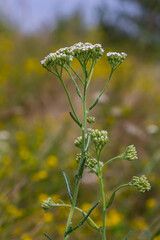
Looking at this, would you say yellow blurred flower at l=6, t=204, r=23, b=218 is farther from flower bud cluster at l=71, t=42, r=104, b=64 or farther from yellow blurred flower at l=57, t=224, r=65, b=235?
flower bud cluster at l=71, t=42, r=104, b=64

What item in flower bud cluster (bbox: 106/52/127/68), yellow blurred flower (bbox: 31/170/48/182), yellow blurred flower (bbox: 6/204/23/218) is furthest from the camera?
yellow blurred flower (bbox: 31/170/48/182)

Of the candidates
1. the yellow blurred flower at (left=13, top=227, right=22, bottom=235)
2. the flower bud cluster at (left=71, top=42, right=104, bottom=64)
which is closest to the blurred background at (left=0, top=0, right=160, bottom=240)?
the yellow blurred flower at (left=13, top=227, right=22, bottom=235)

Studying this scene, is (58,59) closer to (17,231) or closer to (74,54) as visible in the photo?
(74,54)

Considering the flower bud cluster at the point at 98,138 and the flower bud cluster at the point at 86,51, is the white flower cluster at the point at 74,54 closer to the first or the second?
the flower bud cluster at the point at 86,51

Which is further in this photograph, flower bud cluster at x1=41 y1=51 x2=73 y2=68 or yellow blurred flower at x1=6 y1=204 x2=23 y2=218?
yellow blurred flower at x1=6 y1=204 x2=23 y2=218

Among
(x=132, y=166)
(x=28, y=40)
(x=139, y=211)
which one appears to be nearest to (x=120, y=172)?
(x=132, y=166)

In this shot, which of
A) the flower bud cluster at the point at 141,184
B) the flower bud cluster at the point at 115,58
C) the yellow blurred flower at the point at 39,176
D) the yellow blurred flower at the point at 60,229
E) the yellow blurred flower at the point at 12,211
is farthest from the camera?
the yellow blurred flower at the point at 39,176

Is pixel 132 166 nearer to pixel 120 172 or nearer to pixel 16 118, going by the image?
pixel 120 172

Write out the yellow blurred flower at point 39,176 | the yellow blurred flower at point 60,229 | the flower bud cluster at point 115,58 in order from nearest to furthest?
the flower bud cluster at point 115,58
the yellow blurred flower at point 60,229
the yellow blurred flower at point 39,176

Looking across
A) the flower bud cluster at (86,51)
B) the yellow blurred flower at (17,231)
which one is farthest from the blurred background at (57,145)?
the flower bud cluster at (86,51)

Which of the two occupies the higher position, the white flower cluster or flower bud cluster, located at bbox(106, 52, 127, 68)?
the white flower cluster
